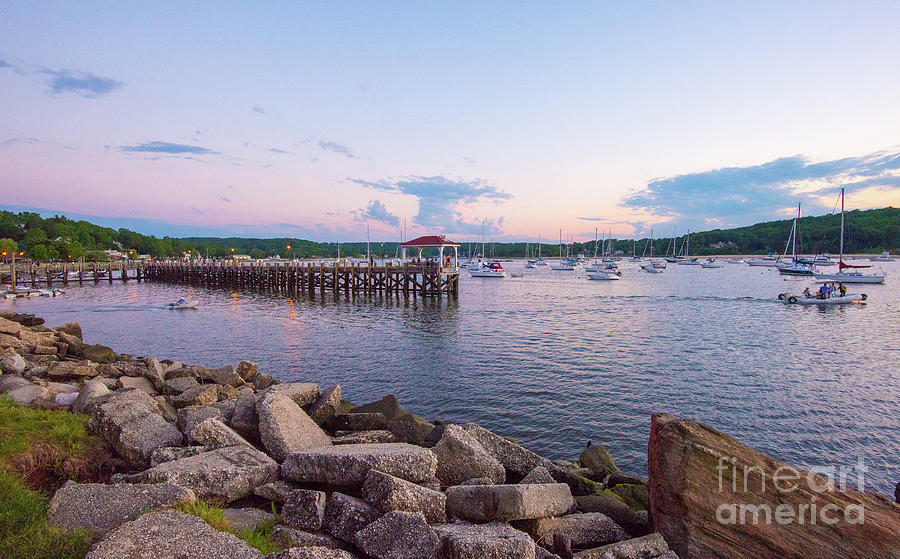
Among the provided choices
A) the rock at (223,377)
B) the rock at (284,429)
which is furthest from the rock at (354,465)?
the rock at (223,377)

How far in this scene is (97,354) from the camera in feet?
60.0

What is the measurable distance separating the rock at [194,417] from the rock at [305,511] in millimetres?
3019

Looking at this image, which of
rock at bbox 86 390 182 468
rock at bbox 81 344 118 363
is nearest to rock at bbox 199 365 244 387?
rock at bbox 81 344 118 363

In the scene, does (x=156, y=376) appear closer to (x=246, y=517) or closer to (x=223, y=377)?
(x=223, y=377)

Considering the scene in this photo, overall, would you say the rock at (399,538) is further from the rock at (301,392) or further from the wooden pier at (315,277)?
the wooden pier at (315,277)

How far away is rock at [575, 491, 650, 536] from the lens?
6.07 metres

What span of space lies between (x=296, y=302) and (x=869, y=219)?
22225cm

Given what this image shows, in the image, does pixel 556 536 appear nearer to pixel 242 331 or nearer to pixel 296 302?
pixel 242 331

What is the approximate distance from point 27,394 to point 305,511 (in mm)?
7156

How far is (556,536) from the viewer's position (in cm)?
520

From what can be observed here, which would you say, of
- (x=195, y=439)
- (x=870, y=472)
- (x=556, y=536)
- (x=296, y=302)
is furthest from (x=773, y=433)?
(x=296, y=302)

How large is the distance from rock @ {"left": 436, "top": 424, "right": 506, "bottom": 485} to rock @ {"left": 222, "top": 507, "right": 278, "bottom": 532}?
2243 millimetres

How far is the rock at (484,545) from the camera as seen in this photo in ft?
14.0

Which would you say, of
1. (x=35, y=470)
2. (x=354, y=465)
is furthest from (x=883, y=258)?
(x=35, y=470)
